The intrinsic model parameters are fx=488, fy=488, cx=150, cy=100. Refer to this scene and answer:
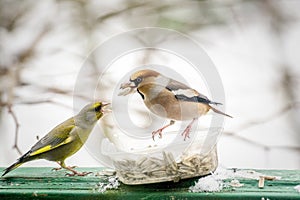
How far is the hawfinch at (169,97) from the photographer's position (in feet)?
3.54

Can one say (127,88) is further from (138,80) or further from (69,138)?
(69,138)

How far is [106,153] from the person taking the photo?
1.07m

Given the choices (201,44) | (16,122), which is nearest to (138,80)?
(201,44)

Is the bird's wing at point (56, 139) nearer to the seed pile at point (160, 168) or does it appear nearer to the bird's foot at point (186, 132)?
the seed pile at point (160, 168)

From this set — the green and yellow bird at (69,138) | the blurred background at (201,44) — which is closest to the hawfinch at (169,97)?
the green and yellow bird at (69,138)

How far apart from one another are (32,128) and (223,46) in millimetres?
690

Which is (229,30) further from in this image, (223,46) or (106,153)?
(106,153)

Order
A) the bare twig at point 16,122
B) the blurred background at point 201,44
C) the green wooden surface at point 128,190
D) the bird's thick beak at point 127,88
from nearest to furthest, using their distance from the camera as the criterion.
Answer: the green wooden surface at point 128,190 → the bird's thick beak at point 127,88 → the blurred background at point 201,44 → the bare twig at point 16,122

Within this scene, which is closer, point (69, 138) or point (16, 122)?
point (69, 138)

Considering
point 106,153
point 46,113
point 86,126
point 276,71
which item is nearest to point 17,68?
point 46,113

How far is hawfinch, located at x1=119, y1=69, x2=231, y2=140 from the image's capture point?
108 centimetres

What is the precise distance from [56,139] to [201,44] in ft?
1.90

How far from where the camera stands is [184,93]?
1081mm

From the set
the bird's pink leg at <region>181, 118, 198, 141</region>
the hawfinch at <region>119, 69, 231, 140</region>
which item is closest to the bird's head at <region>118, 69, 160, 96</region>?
the hawfinch at <region>119, 69, 231, 140</region>
